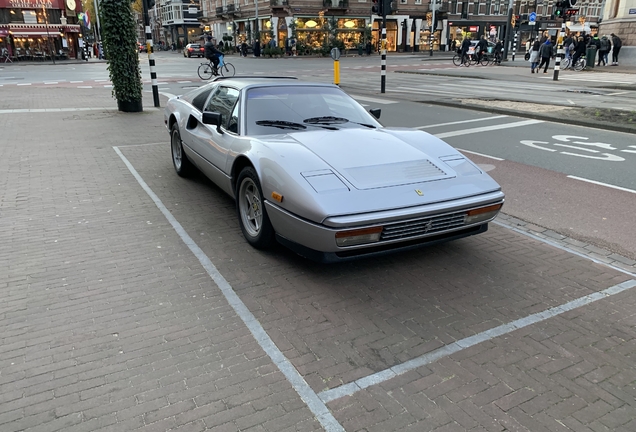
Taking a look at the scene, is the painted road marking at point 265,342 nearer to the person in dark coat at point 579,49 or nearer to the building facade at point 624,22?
the person in dark coat at point 579,49

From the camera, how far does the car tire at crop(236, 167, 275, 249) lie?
4.37 meters

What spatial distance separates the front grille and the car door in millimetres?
2029

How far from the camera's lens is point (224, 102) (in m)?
5.64

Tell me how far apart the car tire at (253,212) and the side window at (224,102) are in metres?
0.87

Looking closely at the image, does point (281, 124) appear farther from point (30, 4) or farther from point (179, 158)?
point (30, 4)

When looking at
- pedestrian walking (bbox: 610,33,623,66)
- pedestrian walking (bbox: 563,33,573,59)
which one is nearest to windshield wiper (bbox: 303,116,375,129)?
pedestrian walking (bbox: 563,33,573,59)

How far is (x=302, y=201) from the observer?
376 centimetres

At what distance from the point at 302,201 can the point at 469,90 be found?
17172 mm

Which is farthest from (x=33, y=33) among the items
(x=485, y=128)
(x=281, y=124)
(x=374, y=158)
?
(x=374, y=158)

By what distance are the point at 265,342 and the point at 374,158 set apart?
73.0 inches

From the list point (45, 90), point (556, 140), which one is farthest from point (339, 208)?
point (45, 90)

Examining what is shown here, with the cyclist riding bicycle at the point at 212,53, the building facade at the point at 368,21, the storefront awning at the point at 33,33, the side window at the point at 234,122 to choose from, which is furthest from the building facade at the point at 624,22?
the storefront awning at the point at 33,33

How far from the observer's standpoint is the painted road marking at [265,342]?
260 cm

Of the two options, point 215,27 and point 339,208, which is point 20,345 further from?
point 215,27
